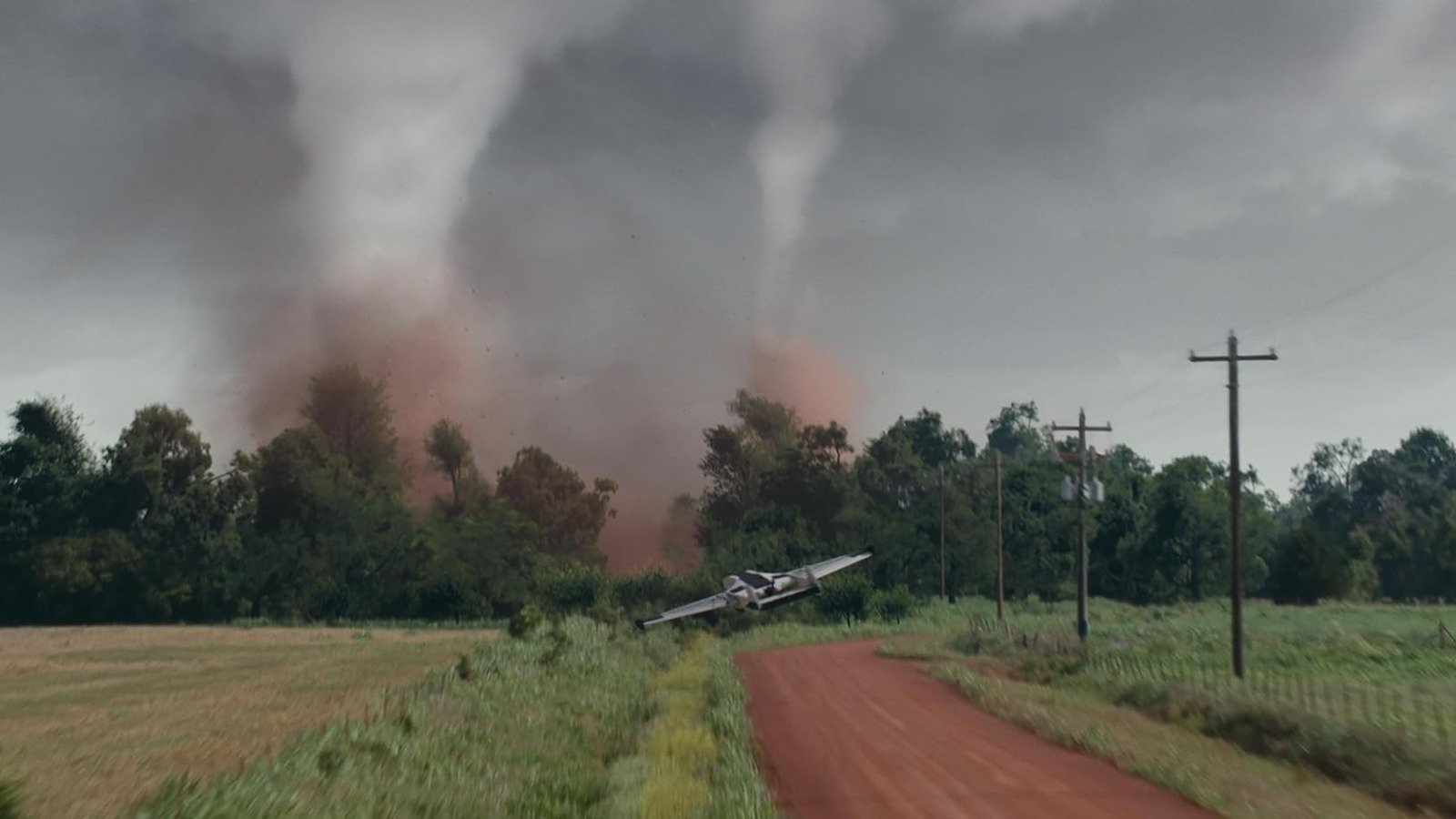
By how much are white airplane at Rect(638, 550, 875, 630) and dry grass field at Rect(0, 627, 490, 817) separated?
12354 millimetres

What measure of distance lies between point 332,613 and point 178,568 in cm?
1234

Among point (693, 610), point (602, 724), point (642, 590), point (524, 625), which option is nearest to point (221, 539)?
point (642, 590)

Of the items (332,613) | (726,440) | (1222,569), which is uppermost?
(726,440)

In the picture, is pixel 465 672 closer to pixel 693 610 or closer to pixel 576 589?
pixel 693 610

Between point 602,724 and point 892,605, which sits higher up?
point 892,605

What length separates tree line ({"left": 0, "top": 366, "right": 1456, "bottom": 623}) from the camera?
92438 millimetres

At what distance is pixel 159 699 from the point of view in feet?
111

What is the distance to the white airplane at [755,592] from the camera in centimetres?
6894

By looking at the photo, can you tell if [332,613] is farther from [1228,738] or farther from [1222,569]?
[1228,738]

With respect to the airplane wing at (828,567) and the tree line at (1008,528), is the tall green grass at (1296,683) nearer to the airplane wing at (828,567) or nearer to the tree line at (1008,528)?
the airplane wing at (828,567)

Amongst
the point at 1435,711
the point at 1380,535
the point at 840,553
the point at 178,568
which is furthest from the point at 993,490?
the point at 1435,711

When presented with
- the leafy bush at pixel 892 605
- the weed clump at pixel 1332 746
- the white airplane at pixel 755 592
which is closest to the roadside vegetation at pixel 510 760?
the weed clump at pixel 1332 746

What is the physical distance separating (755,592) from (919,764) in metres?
50.8

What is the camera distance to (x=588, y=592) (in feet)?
277
